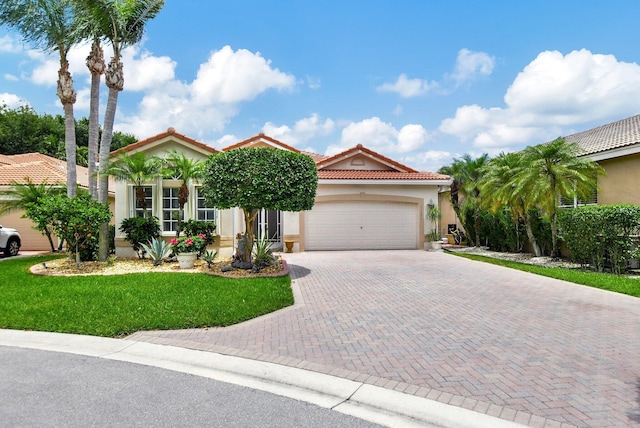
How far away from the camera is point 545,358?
515 cm

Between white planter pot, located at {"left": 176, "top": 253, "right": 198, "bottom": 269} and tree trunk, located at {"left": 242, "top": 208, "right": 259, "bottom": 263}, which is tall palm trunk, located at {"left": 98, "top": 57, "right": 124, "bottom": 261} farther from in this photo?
tree trunk, located at {"left": 242, "top": 208, "right": 259, "bottom": 263}

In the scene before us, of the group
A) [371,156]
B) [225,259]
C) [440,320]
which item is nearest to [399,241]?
[371,156]

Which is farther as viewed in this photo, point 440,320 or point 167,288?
point 167,288

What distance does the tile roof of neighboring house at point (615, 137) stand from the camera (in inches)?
543

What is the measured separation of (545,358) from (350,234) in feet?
44.9

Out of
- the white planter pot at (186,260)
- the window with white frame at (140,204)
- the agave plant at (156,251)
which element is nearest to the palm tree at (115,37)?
the window with white frame at (140,204)

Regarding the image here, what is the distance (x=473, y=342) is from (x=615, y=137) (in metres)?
14.5

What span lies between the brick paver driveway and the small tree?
109 inches

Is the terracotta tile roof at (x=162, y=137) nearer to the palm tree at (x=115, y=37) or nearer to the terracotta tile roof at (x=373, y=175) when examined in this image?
the palm tree at (x=115, y=37)

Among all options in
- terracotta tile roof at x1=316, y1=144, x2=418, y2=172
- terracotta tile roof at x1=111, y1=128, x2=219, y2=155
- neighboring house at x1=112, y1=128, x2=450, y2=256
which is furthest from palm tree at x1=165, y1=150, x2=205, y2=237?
terracotta tile roof at x1=316, y1=144, x2=418, y2=172

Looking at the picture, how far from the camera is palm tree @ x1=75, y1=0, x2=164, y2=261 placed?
43.9 feet

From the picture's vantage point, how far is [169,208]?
52.1ft

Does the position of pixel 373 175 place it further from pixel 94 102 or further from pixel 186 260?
pixel 94 102

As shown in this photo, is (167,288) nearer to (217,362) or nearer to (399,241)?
(217,362)
